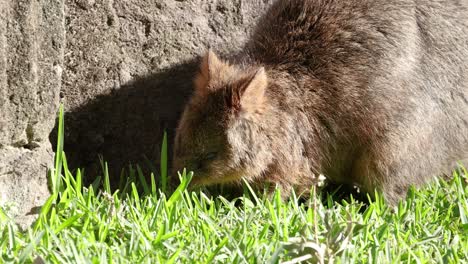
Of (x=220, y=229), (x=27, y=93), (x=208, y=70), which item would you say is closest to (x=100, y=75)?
(x=208, y=70)

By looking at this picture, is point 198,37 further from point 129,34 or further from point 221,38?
point 129,34

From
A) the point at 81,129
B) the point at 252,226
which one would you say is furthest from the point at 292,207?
the point at 81,129

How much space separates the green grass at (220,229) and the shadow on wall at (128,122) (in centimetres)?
25

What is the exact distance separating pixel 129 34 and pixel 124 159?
0.89m

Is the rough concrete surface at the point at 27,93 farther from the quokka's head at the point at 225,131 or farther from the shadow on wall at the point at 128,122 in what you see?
the quokka's head at the point at 225,131

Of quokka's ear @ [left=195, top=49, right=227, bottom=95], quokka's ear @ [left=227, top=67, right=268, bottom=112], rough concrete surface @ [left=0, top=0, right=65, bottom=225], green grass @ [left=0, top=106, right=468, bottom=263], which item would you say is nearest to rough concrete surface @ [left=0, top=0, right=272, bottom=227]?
rough concrete surface @ [left=0, top=0, right=65, bottom=225]

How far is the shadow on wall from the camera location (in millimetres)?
5180

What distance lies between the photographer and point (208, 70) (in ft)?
16.7

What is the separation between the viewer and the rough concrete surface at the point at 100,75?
4215 mm

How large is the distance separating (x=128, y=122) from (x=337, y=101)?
4.84 ft

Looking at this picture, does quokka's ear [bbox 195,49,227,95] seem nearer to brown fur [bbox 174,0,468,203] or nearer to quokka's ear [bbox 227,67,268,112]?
brown fur [bbox 174,0,468,203]

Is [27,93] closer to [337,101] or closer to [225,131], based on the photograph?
[225,131]

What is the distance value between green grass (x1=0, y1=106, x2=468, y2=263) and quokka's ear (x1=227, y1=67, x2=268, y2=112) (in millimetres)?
611

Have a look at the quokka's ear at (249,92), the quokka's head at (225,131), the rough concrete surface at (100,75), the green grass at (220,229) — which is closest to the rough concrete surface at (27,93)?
the rough concrete surface at (100,75)
